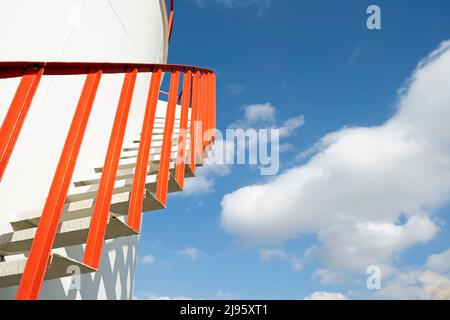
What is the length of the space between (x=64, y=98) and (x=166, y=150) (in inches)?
50.3

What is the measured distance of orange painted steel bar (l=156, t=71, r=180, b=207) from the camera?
2.32m

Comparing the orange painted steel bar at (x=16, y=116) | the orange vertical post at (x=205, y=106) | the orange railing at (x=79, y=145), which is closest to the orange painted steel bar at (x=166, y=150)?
the orange railing at (x=79, y=145)

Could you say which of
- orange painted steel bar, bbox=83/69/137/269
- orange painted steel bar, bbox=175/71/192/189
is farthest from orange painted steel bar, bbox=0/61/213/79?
orange painted steel bar, bbox=175/71/192/189

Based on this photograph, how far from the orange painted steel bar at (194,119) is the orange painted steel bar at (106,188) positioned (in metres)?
0.87

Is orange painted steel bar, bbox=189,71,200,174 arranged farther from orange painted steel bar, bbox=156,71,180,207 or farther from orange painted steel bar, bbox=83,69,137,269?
orange painted steel bar, bbox=83,69,137,269

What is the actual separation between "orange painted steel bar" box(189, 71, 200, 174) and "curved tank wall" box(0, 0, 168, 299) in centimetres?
106

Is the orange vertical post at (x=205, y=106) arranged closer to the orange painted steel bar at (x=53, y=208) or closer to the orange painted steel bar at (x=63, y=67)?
the orange painted steel bar at (x=63, y=67)

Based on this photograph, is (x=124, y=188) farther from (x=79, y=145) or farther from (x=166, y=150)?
(x=79, y=145)

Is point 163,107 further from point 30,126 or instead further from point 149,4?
point 30,126

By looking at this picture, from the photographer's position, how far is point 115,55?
4.05 m

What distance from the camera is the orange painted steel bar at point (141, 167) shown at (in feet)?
6.47
